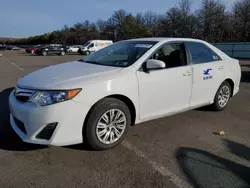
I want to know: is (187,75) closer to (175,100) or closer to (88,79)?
(175,100)

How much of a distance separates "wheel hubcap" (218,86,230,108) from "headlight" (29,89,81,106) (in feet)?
10.7

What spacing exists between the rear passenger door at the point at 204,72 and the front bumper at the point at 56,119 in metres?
2.16

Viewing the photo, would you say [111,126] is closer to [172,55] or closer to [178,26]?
[172,55]

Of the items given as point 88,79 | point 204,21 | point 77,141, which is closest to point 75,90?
point 88,79

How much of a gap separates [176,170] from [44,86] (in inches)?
74.3

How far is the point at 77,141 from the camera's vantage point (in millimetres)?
3033

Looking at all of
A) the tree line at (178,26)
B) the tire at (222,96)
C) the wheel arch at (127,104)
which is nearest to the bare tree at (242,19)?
the tree line at (178,26)

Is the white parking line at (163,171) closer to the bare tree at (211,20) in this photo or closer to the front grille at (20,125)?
the front grille at (20,125)

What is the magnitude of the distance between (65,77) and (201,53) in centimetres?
263

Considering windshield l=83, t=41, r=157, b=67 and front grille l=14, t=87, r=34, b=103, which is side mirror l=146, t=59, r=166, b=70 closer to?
windshield l=83, t=41, r=157, b=67

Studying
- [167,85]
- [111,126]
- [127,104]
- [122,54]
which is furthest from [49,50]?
[111,126]

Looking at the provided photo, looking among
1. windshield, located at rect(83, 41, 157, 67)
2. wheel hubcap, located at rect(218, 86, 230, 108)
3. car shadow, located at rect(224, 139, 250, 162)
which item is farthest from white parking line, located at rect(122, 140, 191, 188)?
wheel hubcap, located at rect(218, 86, 230, 108)

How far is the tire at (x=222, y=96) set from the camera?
4805 mm

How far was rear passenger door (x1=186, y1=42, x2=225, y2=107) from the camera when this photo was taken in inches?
166
